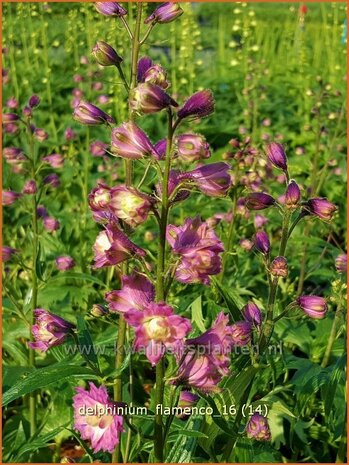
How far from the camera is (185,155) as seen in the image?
1.40 metres

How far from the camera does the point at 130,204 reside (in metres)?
1.40

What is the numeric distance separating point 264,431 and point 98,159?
4164 mm

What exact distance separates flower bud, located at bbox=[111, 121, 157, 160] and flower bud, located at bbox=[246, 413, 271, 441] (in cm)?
95

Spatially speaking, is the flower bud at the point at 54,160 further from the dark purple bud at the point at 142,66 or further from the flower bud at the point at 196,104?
the flower bud at the point at 196,104

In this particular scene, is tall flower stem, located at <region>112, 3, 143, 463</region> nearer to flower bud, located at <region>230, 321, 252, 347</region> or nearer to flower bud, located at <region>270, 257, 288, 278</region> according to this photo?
flower bud, located at <region>230, 321, 252, 347</region>

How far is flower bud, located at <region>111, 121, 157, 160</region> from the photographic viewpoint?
1492 millimetres

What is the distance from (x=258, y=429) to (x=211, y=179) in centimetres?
88

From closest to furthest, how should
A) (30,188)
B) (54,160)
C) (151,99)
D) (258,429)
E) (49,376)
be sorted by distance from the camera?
(151,99) < (49,376) < (258,429) < (30,188) < (54,160)

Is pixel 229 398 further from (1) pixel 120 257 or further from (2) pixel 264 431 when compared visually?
(1) pixel 120 257

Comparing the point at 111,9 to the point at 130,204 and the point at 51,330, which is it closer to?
the point at 130,204

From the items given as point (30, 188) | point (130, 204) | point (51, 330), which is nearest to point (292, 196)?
point (130, 204)

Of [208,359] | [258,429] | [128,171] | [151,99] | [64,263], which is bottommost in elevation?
[64,263]

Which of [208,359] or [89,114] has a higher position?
[89,114]

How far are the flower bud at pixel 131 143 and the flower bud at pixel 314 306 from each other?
0.73m
